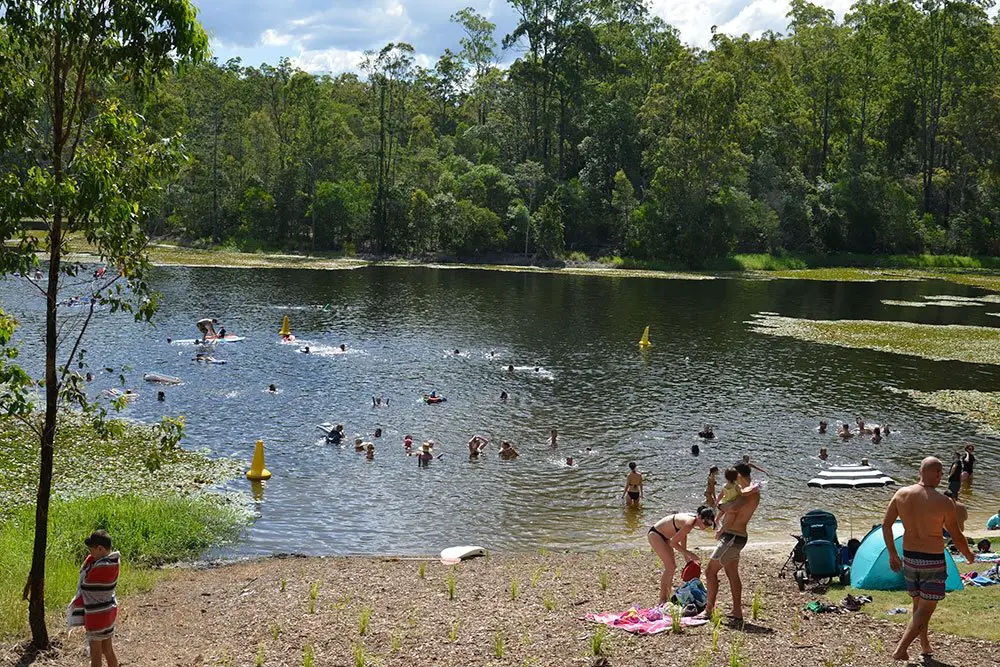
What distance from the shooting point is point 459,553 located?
2091cm

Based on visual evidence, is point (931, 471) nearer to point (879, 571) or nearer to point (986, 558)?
point (879, 571)

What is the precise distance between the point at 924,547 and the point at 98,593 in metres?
11.2

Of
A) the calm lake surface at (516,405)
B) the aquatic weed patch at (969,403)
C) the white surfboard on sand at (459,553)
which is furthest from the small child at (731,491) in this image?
the aquatic weed patch at (969,403)

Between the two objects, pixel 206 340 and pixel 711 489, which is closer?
pixel 711 489

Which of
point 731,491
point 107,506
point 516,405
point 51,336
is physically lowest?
point 107,506

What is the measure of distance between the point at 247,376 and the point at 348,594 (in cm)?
2620

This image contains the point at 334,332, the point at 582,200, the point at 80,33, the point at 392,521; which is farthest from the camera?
the point at 582,200

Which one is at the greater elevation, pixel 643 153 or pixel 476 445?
pixel 643 153

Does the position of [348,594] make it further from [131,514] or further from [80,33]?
[80,33]

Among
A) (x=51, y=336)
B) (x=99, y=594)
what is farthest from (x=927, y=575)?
(x=51, y=336)

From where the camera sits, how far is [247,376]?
41125 millimetres

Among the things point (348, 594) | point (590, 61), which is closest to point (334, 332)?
point (348, 594)

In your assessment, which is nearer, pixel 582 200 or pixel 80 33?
pixel 80 33

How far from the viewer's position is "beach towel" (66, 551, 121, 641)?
39.4ft
